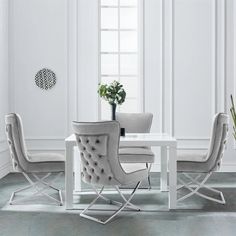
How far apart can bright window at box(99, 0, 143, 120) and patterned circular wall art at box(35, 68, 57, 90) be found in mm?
814

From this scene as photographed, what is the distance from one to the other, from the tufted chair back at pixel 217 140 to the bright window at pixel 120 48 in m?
2.82

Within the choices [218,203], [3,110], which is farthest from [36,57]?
[218,203]

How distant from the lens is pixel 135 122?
20.3 feet

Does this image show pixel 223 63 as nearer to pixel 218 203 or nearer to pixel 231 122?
pixel 231 122

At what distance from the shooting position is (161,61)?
7.31 meters

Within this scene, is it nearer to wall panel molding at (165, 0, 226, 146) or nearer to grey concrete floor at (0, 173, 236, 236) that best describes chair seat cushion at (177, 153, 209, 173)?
grey concrete floor at (0, 173, 236, 236)

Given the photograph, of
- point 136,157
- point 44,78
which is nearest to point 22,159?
point 136,157

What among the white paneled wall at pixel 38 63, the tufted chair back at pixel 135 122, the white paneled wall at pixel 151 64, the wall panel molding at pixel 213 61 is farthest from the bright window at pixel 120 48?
the tufted chair back at pixel 135 122

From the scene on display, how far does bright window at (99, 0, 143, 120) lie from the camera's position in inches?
295

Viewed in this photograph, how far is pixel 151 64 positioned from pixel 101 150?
3.53 meters

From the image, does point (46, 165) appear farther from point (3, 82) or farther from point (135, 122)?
point (3, 82)

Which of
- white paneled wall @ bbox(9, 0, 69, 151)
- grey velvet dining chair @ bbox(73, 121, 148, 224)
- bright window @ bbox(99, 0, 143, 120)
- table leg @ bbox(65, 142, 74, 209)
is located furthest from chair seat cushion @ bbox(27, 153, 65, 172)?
bright window @ bbox(99, 0, 143, 120)

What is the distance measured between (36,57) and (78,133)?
341 cm

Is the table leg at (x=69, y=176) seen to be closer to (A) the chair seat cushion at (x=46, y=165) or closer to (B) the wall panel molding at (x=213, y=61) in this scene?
(A) the chair seat cushion at (x=46, y=165)
